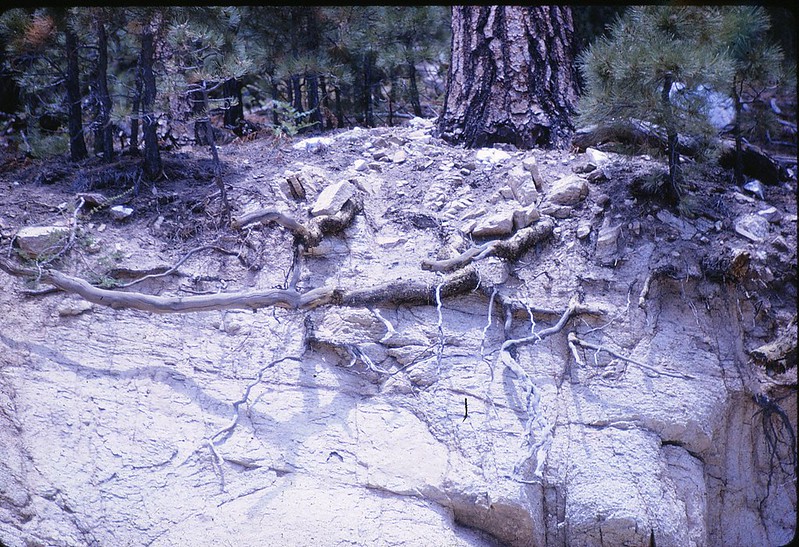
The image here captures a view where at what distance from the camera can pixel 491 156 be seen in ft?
15.0

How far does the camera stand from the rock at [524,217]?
3998mm

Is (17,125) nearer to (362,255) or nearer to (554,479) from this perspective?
(362,255)

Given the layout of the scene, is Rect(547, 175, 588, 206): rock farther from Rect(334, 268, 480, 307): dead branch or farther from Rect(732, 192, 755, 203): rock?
Rect(732, 192, 755, 203): rock

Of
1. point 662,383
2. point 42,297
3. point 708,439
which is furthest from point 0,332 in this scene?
point 708,439

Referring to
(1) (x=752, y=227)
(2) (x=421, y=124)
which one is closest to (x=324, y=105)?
(2) (x=421, y=124)

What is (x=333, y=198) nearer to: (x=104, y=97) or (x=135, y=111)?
(x=135, y=111)

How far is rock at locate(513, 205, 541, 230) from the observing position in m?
4.00

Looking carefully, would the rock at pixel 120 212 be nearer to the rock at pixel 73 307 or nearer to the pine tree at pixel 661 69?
the rock at pixel 73 307

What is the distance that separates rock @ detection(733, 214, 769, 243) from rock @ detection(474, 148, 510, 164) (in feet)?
4.52

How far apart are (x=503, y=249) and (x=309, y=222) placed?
1068mm

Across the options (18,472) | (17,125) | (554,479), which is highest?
(17,125)

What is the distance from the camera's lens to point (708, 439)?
11.9ft

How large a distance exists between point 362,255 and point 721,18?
2.18m

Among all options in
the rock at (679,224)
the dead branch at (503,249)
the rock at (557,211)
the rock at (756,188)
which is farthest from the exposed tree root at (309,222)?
the rock at (756,188)
